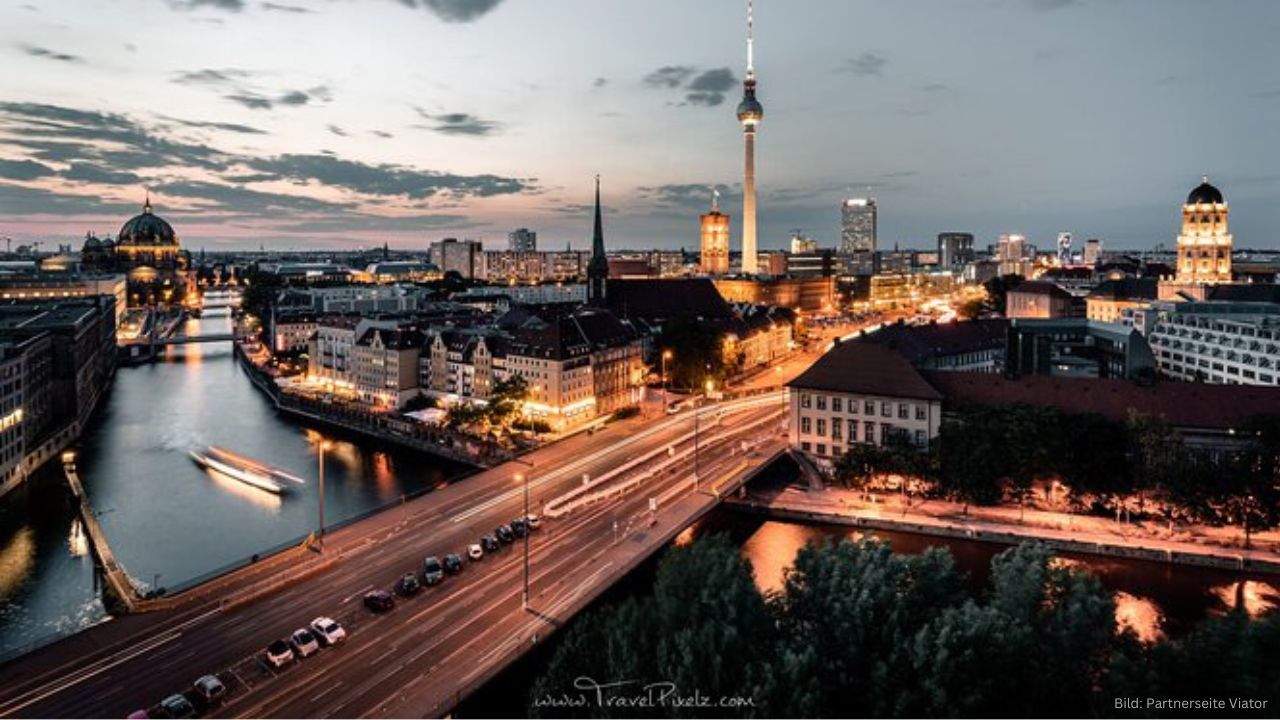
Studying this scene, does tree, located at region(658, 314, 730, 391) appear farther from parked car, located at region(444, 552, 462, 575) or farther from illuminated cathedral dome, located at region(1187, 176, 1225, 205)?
illuminated cathedral dome, located at region(1187, 176, 1225, 205)

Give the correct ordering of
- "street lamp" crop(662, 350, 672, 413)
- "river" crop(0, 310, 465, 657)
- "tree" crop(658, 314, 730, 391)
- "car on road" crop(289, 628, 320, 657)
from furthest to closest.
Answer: "tree" crop(658, 314, 730, 391), "street lamp" crop(662, 350, 672, 413), "river" crop(0, 310, 465, 657), "car on road" crop(289, 628, 320, 657)

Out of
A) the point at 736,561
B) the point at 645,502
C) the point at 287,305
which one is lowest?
the point at 645,502

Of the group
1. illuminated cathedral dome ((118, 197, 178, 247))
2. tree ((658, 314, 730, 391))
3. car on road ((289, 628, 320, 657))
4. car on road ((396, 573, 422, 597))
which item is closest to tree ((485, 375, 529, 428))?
tree ((658, 314, 730, 391))

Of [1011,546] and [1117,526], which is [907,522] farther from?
[1117,526]

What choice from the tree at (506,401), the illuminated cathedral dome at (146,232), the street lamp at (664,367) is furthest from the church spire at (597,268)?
the illuminated cathedral dome at (146,232)

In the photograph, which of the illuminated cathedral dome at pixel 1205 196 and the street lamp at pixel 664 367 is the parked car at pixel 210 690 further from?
the illuminated cathedral dome at pixel 1205 196

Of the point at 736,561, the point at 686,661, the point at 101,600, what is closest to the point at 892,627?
the point at 736,561
